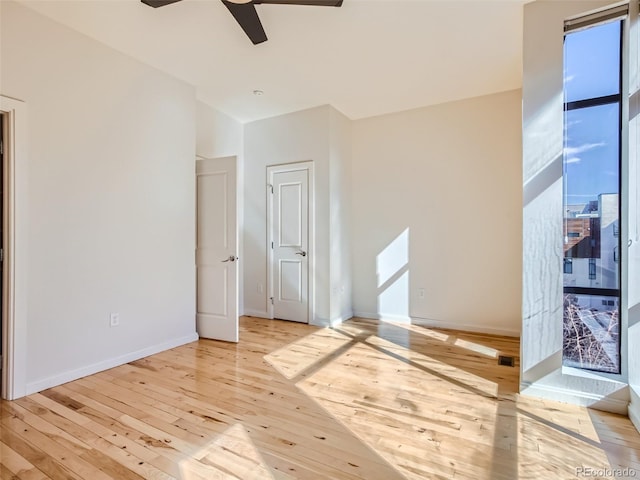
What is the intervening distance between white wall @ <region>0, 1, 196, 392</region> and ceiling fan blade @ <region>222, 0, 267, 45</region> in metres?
1.42

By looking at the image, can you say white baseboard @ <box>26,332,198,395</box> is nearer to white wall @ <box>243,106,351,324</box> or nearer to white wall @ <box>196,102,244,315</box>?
white wall @ <box>196,102,244,315</box>

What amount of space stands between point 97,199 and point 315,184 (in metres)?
2.51

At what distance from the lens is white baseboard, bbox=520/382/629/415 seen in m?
2.18

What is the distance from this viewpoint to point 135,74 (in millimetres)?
3164

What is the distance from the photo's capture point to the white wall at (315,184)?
4.40 metres

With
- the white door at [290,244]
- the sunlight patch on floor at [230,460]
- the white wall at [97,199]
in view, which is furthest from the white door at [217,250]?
the sunlight patch on floor at [230,460]

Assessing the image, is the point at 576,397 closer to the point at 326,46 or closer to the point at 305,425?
the point at 305,425

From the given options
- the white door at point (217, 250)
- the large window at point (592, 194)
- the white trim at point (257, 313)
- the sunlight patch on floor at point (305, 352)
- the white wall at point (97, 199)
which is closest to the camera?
the large window at point (592, 194)

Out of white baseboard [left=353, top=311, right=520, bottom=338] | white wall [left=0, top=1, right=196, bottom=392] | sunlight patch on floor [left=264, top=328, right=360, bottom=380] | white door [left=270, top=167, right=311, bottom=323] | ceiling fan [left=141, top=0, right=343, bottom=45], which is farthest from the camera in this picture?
white door [left=270, top=167, right=311, bottom=323]

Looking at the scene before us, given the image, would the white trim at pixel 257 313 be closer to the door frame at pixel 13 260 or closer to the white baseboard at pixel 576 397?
the door frame at pixel 13 260

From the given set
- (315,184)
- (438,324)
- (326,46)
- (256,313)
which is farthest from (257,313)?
(326,46)

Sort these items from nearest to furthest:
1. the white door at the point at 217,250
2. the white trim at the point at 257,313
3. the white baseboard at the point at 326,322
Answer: the white door at the point at 217,250, the white baseboard at the point at 326,322, the white trim at the point at 257,313

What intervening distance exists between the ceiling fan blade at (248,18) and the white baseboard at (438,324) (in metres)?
3.69

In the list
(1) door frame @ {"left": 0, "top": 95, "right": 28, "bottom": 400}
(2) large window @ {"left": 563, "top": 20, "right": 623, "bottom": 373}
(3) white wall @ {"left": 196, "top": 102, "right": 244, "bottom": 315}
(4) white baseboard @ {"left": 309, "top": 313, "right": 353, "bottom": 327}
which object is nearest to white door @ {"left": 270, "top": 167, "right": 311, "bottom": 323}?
(4) white baseboard @ {"left": 309, "top": 313, "right": 353, "bottom": 327}
